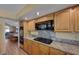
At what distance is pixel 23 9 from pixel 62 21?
28.5 inches

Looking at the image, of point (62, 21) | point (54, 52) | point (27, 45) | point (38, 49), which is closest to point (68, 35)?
point (62, 21)

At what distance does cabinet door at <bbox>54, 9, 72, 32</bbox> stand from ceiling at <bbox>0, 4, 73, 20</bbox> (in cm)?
11

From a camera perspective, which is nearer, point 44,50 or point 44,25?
point 44,50

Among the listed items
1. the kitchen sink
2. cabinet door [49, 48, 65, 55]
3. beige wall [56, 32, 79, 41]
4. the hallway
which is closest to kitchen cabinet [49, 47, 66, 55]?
cabinet door [49, 48, 65, 55]

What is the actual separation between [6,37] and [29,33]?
0.42 metres

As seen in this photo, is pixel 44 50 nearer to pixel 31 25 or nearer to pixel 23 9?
pixel 31 25

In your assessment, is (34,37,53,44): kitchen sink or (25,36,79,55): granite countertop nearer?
(25,36,79,55): granite countertop

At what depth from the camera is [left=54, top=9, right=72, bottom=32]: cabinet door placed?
74.2 inches

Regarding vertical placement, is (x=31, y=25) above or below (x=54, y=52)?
above

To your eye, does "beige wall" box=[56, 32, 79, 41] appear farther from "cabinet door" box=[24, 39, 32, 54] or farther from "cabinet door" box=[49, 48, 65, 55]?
"cabinet door" box=[24, 39, 32, 54]

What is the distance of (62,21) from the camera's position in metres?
1.96

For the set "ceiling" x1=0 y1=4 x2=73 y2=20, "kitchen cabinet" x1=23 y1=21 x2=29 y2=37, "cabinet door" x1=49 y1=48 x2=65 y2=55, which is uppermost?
"ceiling" x1=0 y1=4 x2=73 y2=20
